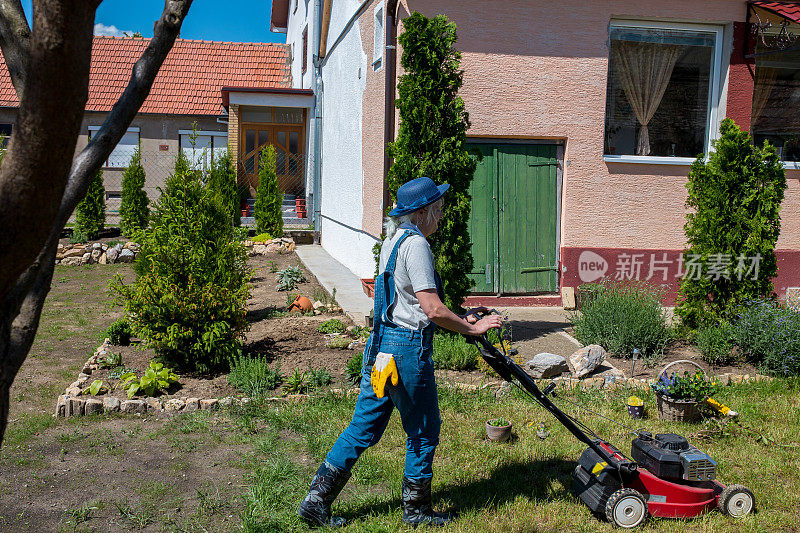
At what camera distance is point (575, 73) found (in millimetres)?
10242

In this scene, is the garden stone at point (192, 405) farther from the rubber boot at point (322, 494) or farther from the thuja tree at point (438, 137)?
the thuja tree at point (438, 137)

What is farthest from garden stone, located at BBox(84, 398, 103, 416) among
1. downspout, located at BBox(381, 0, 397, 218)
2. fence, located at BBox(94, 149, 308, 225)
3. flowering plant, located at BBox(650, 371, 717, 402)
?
fence, located at BBox(94, 149, 308, 225)

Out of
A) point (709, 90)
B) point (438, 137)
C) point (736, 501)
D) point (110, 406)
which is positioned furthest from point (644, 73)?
point (110, 406)

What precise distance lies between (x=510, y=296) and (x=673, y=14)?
4.77 metres

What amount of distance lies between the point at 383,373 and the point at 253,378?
288cm

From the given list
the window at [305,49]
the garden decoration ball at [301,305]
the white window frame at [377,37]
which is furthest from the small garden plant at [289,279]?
the window at [305,49]

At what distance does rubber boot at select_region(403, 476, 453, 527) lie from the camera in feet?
13.2

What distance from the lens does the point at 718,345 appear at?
7285 mm

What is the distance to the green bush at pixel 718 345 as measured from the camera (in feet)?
23.9

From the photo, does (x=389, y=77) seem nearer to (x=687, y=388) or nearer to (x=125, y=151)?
(x=687, y=388)

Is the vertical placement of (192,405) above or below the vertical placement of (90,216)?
below

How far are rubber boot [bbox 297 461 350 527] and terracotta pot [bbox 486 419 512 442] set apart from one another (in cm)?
163

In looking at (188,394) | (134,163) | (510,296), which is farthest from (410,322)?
(134,163)

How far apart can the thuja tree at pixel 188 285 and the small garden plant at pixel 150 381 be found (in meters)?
0.43
